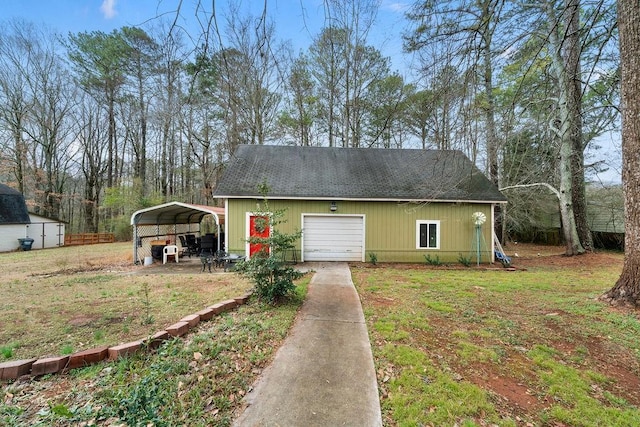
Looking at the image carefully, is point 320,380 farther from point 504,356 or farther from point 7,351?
point 7,351

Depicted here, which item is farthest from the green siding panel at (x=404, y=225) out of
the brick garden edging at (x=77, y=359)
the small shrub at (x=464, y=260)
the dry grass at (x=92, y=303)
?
the brick garden edging at (x=77, y=359)

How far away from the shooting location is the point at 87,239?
18656 mm

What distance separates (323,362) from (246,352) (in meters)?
0.84

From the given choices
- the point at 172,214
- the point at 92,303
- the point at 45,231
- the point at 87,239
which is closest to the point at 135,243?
the point at 172,214

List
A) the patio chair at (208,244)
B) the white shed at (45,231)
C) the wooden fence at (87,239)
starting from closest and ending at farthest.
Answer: the patio chair at (208,244) < the white shed at (45,231) < the wooden fence at (87,239)

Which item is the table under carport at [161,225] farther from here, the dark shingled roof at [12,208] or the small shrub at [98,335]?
the dark shingled roof at [12,208]

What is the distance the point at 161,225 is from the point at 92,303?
7228 millimetres

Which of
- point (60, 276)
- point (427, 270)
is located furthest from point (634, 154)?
point (60, 276)

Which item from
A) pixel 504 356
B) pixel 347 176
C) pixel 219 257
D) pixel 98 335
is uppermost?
pixel 347 176

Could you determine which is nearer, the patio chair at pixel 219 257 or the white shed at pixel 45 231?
the patio chair at pixel 219 257

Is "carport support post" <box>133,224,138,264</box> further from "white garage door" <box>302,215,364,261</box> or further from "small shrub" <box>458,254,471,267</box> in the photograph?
"small shrub" <box>458,254,471,267</box>

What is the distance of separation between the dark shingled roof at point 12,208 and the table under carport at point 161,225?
A: 10.7 m

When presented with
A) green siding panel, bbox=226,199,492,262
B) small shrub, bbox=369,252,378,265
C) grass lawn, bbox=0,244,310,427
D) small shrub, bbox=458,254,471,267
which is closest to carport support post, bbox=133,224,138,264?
grass lawn, bbox=0,244,310,427

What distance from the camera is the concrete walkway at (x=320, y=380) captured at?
6.68 ft
